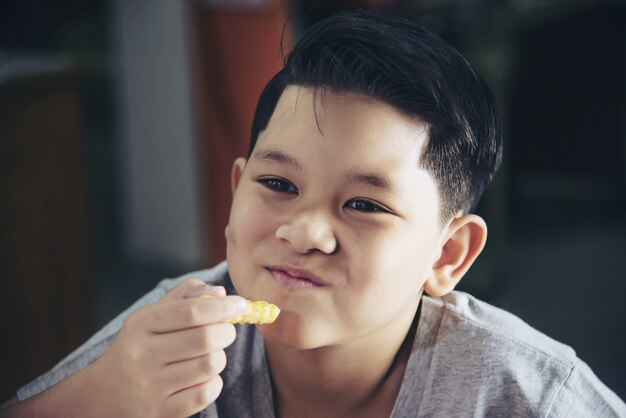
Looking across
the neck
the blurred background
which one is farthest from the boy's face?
the blurred background

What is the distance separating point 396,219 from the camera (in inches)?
31.0

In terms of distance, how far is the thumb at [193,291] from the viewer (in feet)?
2.38

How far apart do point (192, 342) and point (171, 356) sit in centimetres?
3

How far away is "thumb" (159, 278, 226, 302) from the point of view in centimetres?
72

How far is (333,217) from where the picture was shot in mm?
754

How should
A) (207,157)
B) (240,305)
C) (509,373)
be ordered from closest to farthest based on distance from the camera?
(240,305) → (509,373) → (207,157)

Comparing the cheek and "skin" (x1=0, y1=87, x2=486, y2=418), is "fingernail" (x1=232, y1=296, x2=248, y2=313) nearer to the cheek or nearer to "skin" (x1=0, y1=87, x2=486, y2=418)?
"skin" (x1=0, y1=87, x2=486, y2=418)

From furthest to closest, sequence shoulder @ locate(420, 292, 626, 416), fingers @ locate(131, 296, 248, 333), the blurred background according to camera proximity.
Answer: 1. the blurred background
2. shoulder @ locate(420, 292, 626, 416)
3. fingers @ locate(131, 296, 248, 333)

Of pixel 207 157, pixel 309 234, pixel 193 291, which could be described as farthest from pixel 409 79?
pixel 207 157

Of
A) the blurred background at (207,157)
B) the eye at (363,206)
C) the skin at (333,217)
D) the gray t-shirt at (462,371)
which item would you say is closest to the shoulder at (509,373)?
the gray t-shirt at (462,371)

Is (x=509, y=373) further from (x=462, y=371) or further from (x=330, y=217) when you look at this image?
(x=330, y=217)

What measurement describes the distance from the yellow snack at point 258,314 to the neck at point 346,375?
18 cm

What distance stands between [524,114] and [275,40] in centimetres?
156

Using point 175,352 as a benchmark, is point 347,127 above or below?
above
